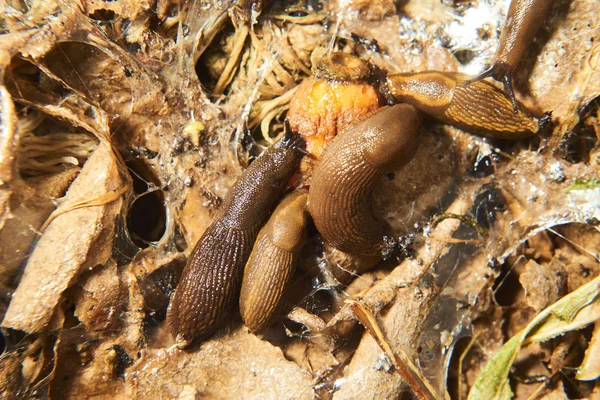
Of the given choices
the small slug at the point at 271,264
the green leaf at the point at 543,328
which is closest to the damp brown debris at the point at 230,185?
the green leaf at the point at 543,328

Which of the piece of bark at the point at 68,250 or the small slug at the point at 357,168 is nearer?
the piece of bark at the point at 68,250

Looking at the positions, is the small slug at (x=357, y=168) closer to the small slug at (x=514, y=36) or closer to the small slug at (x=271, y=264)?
the small slug at (x=271, y=264)

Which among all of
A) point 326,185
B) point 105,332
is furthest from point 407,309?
point 105,332

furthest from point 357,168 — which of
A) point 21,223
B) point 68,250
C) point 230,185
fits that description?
point 21,223

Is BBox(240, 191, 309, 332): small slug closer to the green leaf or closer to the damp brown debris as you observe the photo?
the damp brown debris

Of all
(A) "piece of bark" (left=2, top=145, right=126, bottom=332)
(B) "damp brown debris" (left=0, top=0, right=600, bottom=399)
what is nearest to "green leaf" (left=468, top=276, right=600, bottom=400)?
(B) "damp brown debris" (left=0, top=0, right=600, bottom=399)

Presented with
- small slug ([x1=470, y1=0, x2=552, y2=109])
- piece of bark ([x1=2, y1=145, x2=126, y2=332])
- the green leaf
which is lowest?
piece of bark ([x1=2, y1=145, x2=126, y2=332])
